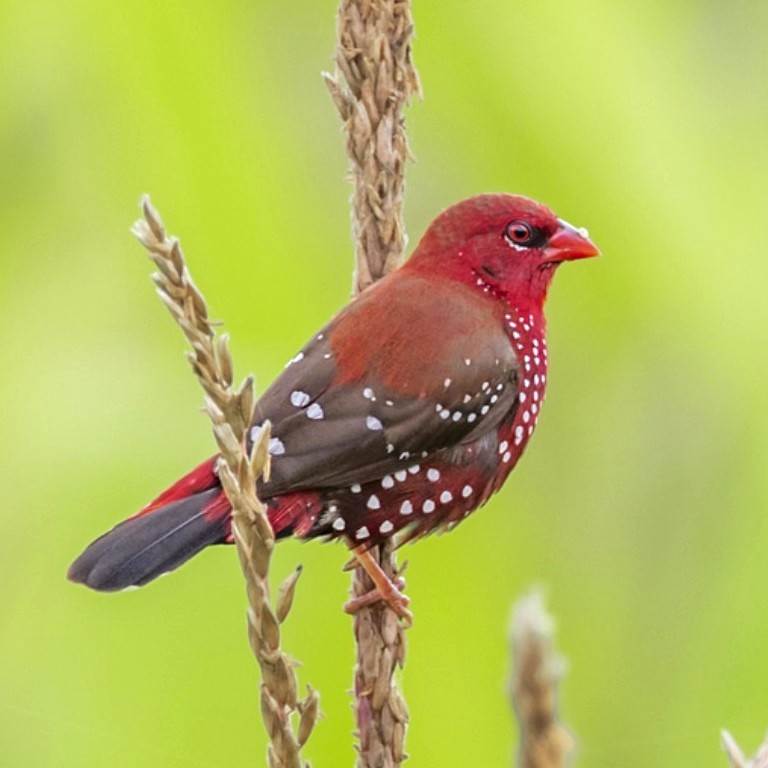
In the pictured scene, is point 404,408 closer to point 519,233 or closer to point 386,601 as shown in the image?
point 386,601

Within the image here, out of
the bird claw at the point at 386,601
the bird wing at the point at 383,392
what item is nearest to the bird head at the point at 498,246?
the bird wing at the point at 383,392

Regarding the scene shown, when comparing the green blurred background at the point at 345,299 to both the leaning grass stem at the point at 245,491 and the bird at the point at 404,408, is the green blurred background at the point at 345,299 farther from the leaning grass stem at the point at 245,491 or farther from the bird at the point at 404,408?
the leaning grass stem at the point at 245,491

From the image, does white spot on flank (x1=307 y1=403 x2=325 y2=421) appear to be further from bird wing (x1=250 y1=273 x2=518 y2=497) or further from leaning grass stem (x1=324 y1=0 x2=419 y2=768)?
leaning grass stem (x1=324 y1=0 x2=419 y2=768)

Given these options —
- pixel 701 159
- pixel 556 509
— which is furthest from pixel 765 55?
pixel 556 509

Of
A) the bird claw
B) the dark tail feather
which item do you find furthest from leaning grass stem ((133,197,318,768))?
the bird claw

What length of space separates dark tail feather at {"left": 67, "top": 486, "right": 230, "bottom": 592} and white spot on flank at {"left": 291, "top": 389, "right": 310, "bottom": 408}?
176 millimetres

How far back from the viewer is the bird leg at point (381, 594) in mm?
1638

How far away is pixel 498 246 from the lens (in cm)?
216

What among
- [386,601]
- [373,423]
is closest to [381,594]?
[386,601]

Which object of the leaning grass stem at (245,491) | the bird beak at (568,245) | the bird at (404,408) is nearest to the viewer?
the leaning grass stem at (245,491)

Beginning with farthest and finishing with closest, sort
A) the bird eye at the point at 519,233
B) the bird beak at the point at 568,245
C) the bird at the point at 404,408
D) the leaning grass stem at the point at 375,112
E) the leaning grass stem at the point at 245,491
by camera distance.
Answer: the bird eye at the point at 519,233 < the bird beak at the point at 568,245 < the leaning grass stem at the point at 375,112 < the bird at the point at 404,408 < the leaning grass stem at the point at 245,491

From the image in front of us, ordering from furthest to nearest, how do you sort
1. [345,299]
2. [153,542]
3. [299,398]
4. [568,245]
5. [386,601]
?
[345,299] → [568,245] → [299,398] → [386,601] → [153,542]

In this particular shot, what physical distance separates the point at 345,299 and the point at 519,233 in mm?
375

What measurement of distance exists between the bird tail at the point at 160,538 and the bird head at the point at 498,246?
2.09 feet
